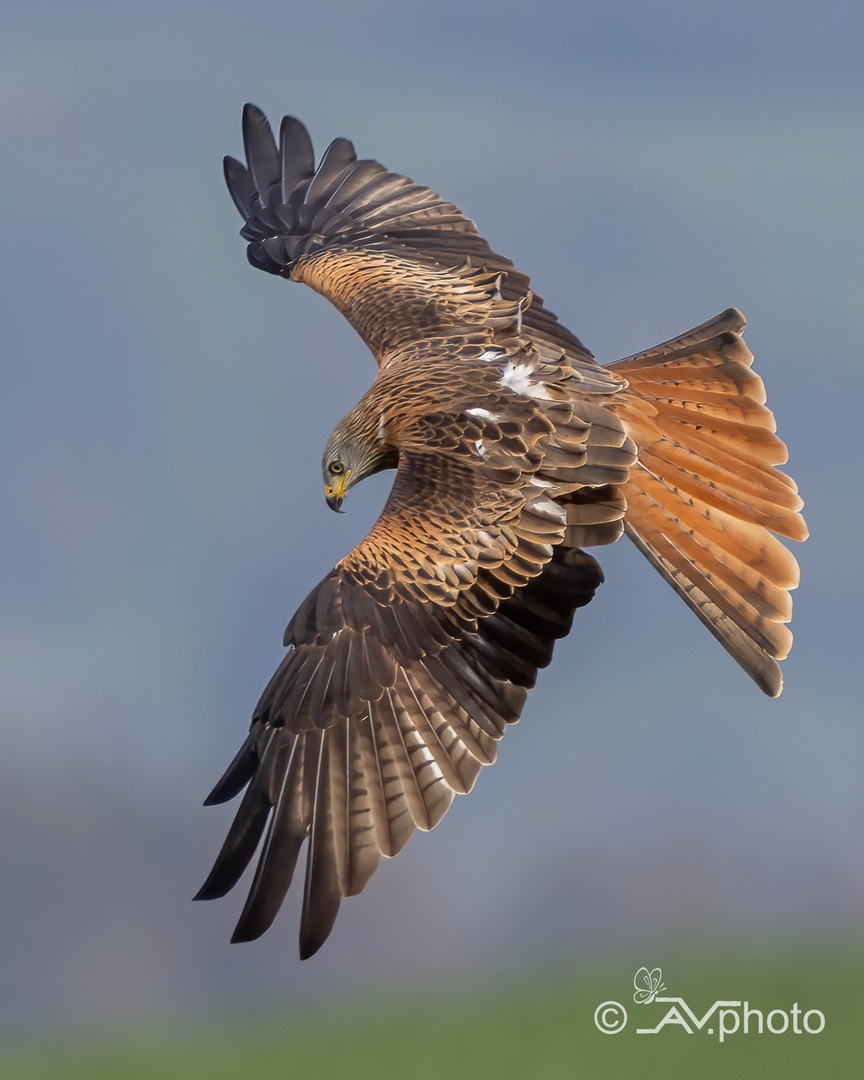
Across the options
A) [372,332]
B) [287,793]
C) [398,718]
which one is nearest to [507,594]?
[398,718]

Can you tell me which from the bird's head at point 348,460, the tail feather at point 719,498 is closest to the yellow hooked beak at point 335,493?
the bird's head at point 348,460

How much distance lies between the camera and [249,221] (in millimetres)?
8367

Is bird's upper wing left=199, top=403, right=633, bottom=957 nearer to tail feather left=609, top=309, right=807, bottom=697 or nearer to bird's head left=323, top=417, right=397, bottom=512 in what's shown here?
tail feather left=609, top=309, right=807, bottom=697

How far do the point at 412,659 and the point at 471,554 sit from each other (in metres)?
0.48

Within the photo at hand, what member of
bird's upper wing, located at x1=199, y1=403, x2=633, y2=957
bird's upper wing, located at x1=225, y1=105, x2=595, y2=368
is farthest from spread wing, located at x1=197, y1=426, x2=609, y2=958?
bird's upper wing, located at x1=225, y1=105, x2=595, y2=368

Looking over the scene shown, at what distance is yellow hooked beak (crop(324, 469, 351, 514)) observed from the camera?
259 inches

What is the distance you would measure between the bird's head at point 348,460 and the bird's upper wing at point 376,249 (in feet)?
1.60

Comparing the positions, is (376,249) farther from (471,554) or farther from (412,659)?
(412,659)

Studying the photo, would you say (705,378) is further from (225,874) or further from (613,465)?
(225,874)

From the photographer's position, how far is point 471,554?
5414 millimetres

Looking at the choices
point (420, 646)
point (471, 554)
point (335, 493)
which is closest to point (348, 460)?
point (335, 493)

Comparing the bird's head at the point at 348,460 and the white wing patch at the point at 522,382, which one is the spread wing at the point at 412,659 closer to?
the white wing patch at the point at 522,382

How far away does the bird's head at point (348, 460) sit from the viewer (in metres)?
6.39

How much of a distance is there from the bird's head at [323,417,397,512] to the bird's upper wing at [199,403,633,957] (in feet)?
2.28
